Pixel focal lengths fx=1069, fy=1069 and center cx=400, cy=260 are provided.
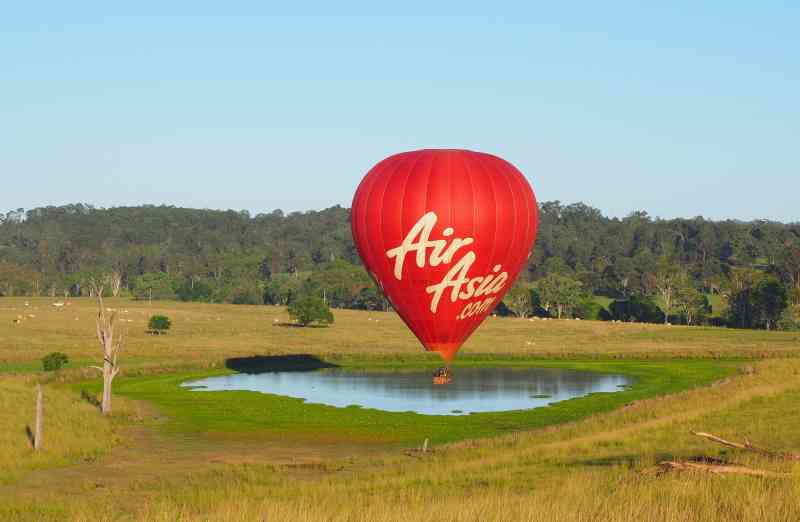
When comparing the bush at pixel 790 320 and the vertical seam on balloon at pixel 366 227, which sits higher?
the vertical seam on balloon at pixel 366 227

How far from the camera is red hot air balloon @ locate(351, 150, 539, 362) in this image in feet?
152

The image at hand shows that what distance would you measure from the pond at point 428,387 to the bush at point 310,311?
4151 centimetres

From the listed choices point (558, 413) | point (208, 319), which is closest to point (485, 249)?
point (558, 413)

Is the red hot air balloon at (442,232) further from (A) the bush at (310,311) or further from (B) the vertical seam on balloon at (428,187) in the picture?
(A) the bush at (310,311)

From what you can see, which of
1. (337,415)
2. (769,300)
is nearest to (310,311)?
(769,300)

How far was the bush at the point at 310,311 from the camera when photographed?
123312mm

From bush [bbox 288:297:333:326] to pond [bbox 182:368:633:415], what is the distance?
41506 millimetres

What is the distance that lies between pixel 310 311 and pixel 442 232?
78238 millimetres

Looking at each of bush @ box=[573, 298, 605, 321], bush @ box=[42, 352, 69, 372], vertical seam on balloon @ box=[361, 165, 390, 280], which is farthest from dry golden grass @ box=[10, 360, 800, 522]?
bush @ box=[573, 298, 605, 321]

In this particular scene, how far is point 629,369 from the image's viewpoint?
266 ft

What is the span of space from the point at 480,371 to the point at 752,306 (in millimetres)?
70104

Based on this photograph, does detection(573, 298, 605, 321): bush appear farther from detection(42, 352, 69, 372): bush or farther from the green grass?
detection(42, 352, 69, 372): bush

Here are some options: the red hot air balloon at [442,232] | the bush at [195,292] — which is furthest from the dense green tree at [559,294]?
the red hot air balloon at [442,232]

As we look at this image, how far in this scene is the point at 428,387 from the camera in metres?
69.1
